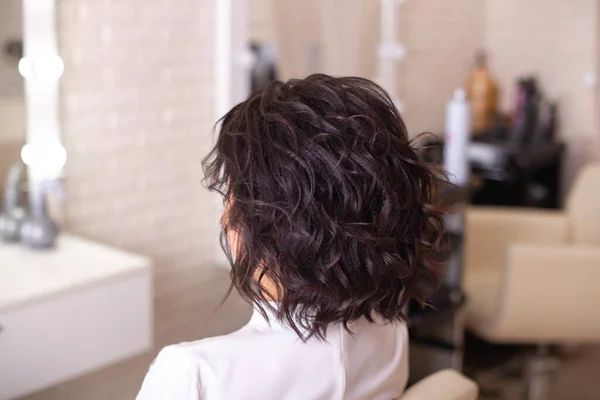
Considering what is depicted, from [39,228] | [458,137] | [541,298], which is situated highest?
[458,137]

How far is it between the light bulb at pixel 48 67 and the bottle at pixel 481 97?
65.1 inches

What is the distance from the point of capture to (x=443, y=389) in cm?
88

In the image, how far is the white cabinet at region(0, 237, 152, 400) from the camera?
1.16m

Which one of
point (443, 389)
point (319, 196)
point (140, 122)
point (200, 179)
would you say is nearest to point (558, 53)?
point (200, 179)

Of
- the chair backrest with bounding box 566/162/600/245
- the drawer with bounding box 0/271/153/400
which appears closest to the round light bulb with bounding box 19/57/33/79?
the drawer with bounding box 0/271/153/400

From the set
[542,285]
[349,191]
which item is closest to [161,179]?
[542,285]

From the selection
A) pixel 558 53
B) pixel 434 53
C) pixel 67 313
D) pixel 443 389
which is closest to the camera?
pixel 443 389

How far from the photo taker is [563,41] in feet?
9.25

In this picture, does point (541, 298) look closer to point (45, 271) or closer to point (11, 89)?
point (45, 271)

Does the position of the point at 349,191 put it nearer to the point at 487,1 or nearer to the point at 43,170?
the point at 43,170

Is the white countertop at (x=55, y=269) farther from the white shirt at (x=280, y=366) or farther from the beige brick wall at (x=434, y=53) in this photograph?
the beige brick wall at (x=434, y=53)

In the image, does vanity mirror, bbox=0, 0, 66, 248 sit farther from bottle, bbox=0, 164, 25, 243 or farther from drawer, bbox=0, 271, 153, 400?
drawer, bbox=0, 271, 153, 400

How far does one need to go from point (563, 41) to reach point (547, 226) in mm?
958

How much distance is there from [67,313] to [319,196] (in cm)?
64
